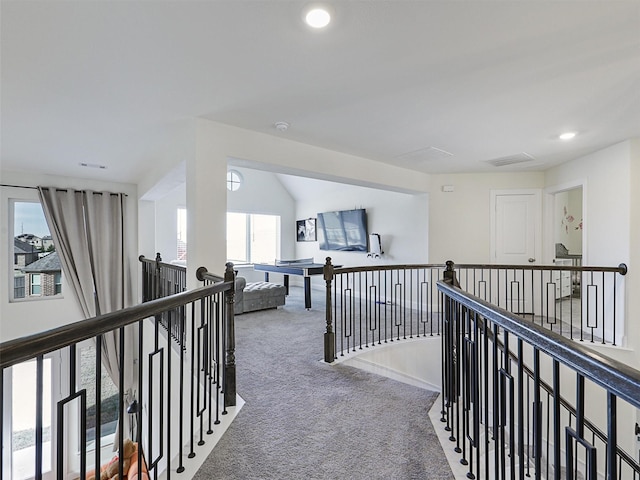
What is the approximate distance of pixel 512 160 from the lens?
4426 millimetres

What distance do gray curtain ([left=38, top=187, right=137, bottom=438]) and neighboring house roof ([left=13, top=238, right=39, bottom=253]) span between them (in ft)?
1.81

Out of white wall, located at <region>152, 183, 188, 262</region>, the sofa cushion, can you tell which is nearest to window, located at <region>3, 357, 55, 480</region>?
white wall, located at <region>152, 183, 188, 262</region>

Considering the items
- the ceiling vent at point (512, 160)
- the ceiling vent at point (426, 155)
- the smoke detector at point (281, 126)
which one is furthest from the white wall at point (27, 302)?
the ceiling vent at point (512, 160)

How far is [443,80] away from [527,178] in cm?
369

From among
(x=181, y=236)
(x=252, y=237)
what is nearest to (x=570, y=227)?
(x=252, y=237)

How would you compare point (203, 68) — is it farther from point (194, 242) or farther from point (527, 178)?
point (527, 178)

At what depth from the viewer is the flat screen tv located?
21.6ft

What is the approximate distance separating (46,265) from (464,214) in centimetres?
659

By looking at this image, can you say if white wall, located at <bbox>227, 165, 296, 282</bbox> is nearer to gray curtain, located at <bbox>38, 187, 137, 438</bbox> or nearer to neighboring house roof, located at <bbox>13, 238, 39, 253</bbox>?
gray curtain, located at <bbox>38, 187, 137, 438</bbox>

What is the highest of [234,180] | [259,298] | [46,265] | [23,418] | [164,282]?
[234,180]

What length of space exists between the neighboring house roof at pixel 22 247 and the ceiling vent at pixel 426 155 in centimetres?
554

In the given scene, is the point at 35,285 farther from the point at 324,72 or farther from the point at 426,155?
the point at 426,155

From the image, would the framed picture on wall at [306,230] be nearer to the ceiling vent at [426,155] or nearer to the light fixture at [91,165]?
the ceiling vent at [426,155]

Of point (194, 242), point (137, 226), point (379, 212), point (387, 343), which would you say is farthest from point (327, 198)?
point (194, 242)
